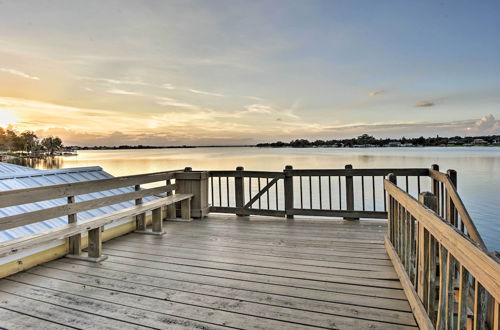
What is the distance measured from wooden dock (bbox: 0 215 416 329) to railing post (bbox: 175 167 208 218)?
130 cm

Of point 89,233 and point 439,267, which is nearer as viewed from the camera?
point 439,267

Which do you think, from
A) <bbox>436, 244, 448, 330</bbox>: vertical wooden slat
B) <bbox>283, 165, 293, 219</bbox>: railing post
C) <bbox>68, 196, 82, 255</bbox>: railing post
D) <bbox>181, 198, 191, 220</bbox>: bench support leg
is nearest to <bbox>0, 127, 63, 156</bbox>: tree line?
<bbox>181, 198, 191, 220</bbox>: bench support leg

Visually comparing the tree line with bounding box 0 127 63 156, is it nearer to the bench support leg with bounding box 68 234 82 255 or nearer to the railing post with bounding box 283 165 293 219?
the bench support leg with bounding box 68 234 82 255

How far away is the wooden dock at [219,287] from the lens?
2080mm

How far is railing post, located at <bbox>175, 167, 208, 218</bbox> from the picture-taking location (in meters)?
5.42

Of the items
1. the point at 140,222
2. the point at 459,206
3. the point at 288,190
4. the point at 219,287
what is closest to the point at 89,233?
the point at 140,222

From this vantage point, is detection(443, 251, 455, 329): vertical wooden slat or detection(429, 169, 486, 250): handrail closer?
detection(443, 251, 455, 329): vertical wooden slat

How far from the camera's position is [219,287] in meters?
2.61

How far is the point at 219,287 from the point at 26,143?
12284cm

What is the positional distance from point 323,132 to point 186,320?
1202 inches

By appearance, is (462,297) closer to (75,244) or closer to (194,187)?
(75,244)

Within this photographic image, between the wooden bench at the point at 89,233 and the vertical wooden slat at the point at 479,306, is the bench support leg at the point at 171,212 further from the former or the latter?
the vertical wooden slat at the point at 479,306

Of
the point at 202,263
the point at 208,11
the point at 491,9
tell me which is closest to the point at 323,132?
the point at 491,9

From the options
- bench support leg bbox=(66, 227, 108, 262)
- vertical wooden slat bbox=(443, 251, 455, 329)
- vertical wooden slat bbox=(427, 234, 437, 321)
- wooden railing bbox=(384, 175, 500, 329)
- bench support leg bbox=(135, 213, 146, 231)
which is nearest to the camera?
wooden railing bbox=(384, 175, 500, 329)
